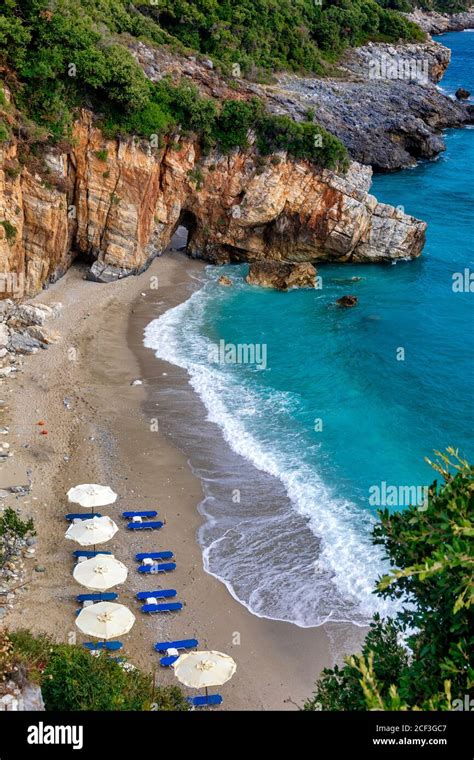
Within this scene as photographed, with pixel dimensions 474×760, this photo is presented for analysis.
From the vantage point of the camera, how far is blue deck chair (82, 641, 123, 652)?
20470mm

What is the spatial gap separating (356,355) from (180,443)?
12337mm

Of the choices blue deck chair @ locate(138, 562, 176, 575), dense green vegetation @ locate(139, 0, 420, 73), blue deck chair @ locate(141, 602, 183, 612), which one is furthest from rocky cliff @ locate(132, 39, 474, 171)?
blue deck chair @ locate(141, 602, 183, 612)

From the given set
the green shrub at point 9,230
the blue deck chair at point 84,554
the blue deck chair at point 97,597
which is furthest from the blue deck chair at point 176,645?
the green shrub at point 9,230

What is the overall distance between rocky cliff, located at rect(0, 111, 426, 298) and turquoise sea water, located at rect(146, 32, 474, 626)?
106 inches

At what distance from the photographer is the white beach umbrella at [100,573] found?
2128cm

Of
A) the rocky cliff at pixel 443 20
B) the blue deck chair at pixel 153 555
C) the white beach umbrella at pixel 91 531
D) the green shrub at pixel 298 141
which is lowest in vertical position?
the blue deck chair at pixel 153 555

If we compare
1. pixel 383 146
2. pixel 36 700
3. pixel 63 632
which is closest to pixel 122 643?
pixel 63 632

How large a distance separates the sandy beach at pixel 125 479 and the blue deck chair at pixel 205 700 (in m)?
0.34

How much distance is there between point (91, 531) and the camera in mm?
23094

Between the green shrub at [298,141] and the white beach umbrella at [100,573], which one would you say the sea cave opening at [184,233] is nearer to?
the green shrub at [298,141]

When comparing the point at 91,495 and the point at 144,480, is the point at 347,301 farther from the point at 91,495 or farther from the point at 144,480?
the point at 91,495

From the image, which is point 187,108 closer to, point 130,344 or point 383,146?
point 130,344

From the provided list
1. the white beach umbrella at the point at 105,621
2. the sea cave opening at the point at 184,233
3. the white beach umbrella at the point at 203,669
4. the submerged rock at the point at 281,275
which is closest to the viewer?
the white beach umbrella at the point at 203,669
